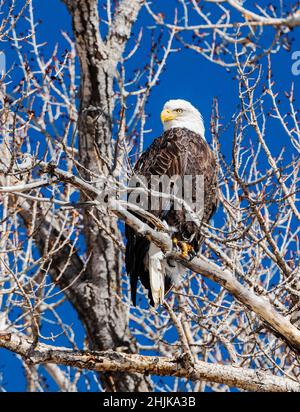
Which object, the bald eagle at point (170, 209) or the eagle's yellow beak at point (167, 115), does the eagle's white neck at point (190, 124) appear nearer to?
the eagle's yellow beak at point (167, 115)

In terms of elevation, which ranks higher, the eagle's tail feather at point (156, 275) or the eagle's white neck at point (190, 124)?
the eagle's white neck at point (190, 124)

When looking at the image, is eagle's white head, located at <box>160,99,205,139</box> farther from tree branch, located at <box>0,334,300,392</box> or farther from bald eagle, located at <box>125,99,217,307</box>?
tree branch, located at <box>0,334,300,392</box>


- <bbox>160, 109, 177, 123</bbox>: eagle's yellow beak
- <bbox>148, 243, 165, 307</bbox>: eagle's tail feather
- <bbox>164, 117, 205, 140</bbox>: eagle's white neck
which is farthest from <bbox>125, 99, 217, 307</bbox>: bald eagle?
<bbox>160, 109, 177, 123</bbox>: eagle's yellow beak

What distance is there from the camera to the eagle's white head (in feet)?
21.9

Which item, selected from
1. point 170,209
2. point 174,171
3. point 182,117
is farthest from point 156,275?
point 182,117

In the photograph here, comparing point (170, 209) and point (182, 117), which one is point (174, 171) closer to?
point (170, 209)

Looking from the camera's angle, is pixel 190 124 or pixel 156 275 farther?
pixel 190 124

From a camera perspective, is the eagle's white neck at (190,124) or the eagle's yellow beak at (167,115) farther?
the eagle's yellow beak at (167,115)

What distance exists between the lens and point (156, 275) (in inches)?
239

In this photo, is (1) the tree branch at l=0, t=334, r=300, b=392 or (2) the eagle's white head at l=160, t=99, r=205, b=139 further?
(2) the eagle's white head at l=160, t=99, r=205, b=139

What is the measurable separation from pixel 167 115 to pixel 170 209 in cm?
105

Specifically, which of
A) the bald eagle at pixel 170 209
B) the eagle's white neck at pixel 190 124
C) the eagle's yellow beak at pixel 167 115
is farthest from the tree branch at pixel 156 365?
the eagle's yellow beak at pixel 167 115

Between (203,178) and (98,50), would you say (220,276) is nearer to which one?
(203,178)

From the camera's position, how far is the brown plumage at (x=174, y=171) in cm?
596
